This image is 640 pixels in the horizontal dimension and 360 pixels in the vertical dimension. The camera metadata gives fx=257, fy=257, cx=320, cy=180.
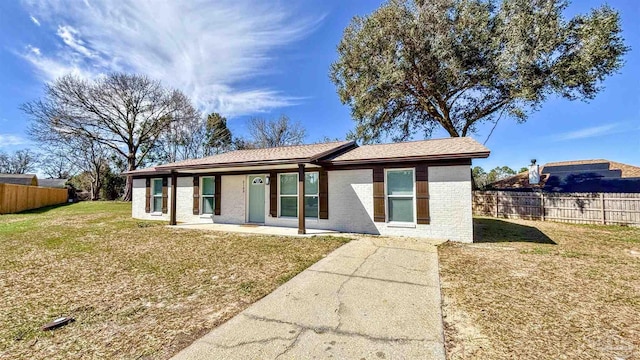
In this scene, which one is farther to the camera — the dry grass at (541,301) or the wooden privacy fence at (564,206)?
the wooden privacy fence at (564,206)

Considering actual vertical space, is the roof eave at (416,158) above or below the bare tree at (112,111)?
below

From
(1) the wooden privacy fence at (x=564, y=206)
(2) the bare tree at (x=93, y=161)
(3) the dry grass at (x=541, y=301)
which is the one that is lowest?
(3) the dry grass at (x=541, y=301)

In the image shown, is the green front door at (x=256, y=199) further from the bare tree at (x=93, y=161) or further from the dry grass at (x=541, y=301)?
the bare tree at (x=93, y=161)

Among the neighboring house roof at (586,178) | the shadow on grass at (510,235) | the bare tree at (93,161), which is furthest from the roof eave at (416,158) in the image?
the bare tree at (93,161)

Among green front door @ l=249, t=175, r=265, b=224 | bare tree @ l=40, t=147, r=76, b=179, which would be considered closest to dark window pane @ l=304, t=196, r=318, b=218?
green front door @ l=249, t=175, r=265, b=224

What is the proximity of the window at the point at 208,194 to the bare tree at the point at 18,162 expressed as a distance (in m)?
46.8

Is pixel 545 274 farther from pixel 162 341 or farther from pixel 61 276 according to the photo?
pixel 61 276

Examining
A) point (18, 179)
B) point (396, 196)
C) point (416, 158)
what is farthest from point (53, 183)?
point (416, 158)

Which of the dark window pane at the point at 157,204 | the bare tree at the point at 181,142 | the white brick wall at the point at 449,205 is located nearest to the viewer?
the white brick wall at the point at 449,205

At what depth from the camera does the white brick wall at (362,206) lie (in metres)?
7.23

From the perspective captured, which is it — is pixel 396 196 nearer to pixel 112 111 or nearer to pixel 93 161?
pixel 112 111

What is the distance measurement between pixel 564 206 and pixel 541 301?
11.6 m

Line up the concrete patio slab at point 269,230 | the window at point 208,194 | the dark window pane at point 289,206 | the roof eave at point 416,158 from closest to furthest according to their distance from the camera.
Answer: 1. the roof eave at point 416,158
2. the concrete patio slab at point 269,230
3. the dark window pane at point 289,206
4. the window at point 208,194

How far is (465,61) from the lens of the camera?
14.4 m
